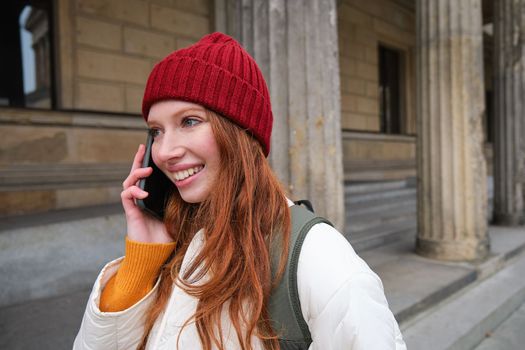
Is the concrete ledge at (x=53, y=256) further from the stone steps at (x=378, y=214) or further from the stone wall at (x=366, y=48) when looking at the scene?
the stone wall at (x=366, y=48)

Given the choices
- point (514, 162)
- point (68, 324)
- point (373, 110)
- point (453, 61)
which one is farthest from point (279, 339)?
point (373, 110)

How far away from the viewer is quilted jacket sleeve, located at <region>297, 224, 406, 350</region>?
0.83 metres

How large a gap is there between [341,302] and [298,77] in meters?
2.11

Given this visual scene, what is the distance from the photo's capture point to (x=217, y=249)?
1.01m

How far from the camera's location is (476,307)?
3.46m

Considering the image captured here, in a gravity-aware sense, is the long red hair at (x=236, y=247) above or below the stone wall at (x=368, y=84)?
below

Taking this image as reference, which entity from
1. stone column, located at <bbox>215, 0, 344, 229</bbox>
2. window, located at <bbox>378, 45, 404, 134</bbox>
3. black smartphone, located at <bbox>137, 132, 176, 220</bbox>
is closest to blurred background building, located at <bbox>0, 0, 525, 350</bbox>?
stone column, located at <bbox>215, 0, 344, 229</bbox>

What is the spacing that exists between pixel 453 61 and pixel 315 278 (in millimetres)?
4228

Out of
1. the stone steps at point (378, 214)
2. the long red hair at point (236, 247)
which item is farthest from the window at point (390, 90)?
the long red hair at point (236, 247)

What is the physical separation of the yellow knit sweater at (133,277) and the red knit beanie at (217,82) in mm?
434

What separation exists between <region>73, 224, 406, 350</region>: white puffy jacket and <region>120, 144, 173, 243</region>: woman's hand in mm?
183

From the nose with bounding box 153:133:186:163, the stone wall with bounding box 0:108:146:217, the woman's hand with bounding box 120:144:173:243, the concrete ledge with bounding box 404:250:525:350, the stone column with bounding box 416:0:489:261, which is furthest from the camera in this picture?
the stone wall with bounding box 0:108:146:217

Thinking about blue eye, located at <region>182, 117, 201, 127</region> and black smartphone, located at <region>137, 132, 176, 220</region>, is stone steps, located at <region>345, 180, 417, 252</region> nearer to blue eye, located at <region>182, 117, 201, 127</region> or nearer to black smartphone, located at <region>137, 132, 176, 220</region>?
black smartphone, located at <region>137, 132, 176, 220</region>

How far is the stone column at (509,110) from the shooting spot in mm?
6484
